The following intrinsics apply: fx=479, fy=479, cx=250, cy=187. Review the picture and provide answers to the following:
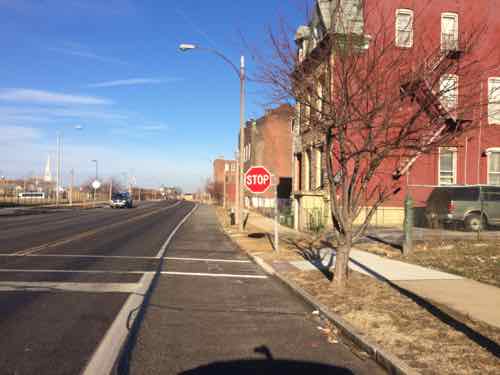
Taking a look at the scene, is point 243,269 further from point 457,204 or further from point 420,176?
point 420,176

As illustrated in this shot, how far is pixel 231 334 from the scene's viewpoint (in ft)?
20.4

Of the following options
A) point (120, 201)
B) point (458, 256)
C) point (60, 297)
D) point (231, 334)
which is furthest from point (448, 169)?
point (120, 201)

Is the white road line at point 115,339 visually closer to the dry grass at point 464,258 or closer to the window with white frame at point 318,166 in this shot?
the dry grass at point 464,258

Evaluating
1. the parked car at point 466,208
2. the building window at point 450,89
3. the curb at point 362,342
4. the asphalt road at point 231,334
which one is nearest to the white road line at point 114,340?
the asphalt road at point 231,334

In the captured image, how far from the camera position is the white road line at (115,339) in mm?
4919

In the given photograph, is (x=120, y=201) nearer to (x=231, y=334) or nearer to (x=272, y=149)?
(x=272, y=149)

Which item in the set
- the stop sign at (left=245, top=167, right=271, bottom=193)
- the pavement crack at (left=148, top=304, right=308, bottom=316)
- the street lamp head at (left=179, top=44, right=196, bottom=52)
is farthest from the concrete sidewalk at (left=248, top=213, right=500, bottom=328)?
the street lamp head at (left=179, top=44, right=196, bottom=52)

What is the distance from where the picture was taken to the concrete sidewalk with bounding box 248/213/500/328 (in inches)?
285

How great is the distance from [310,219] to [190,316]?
15691 mm

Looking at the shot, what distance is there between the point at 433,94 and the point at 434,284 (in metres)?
3.64

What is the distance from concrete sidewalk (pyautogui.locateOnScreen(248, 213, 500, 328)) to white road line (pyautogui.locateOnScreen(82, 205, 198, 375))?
4664 millimetres

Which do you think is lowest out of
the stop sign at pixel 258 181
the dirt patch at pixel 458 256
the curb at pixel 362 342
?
the curb at pixel 362 342

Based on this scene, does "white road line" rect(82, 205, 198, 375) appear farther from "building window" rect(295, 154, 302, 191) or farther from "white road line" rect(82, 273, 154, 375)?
"building window" rect(295, 154, 302, 191)

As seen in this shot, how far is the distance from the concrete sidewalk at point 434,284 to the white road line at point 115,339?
184 inches
